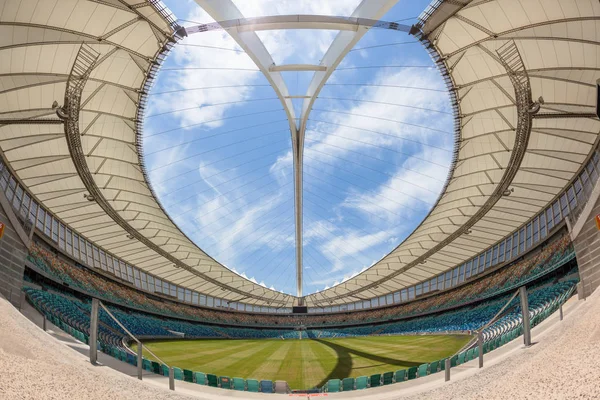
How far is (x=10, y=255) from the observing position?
25.2 metres

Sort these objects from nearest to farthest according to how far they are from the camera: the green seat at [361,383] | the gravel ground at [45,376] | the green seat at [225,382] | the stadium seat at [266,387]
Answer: the gravel ground at [45,376] → the stadium seat at [266,387] → the green seat at [361,383] → the green seat at [225,382]

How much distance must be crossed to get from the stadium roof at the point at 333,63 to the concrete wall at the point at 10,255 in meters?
5.97

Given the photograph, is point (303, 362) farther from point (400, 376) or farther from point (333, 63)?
point (333, 63)

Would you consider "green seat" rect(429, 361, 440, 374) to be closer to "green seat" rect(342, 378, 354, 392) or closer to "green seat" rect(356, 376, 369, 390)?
"green seat" rect(356, 376, 369, 390)

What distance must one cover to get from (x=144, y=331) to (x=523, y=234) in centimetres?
4669

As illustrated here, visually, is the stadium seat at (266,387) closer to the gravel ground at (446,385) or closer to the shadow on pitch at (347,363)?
the gravel ground at (446,385)

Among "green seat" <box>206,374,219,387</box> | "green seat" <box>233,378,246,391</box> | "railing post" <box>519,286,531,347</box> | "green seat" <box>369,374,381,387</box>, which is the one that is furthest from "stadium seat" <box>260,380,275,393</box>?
"railing post" <box>519,286,531,347</box>

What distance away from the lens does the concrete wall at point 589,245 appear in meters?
23.1

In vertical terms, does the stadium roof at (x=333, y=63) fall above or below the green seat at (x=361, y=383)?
above

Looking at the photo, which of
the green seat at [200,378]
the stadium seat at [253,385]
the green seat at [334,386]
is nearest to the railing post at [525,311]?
the green seat at [334,386]

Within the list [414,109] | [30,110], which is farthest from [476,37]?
[30,110]

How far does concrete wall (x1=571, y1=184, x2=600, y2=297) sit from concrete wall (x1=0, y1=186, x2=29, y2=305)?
3213cm

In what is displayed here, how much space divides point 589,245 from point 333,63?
62.1ft

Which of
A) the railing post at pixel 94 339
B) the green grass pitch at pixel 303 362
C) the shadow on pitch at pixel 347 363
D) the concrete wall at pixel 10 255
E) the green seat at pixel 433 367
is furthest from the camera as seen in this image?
the green grass pitch at pixel 303 362
